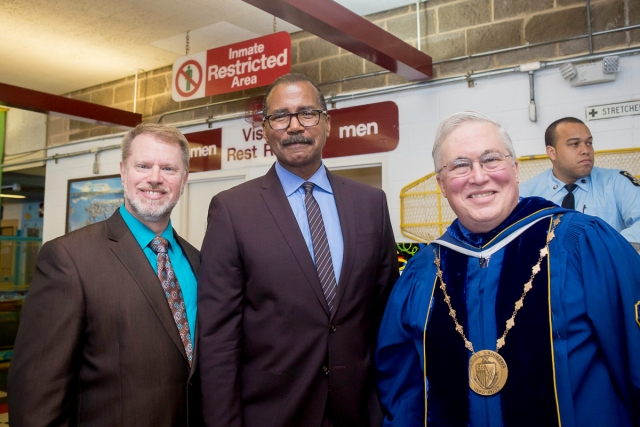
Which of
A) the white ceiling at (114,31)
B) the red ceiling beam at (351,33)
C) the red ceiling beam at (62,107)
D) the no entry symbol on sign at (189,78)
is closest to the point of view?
the red ceiling beam at (351,33)

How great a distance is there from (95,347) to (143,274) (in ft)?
0.87

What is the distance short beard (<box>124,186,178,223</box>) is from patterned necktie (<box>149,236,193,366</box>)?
3.2 inches

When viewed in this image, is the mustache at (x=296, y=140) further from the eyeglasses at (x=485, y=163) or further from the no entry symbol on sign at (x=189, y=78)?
the no entry symbol on sign at (x=189, y=78)

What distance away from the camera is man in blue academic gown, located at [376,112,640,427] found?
1382mm

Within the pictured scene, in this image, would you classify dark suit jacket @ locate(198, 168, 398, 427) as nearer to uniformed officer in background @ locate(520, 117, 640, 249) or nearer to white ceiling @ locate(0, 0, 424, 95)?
uniformed officer in background @ locate(520, 117, 640, 249)

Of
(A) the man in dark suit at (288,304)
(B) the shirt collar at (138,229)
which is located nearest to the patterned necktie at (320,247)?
(A) the man in dark suit at (288,304)

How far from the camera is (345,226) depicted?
1.88 m

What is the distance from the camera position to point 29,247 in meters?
7.45

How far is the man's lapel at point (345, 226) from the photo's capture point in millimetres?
1761

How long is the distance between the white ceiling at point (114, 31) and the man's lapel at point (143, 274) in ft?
11.0

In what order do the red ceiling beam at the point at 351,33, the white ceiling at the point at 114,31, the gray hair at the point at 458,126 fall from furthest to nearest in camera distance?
the white ceiling at the point at 114,31 → the red ceiling beam at the point at 351,33 → the gray hair at the point at 458,126

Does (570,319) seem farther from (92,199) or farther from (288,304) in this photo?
(92,199)

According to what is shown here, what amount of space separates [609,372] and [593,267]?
0.28m

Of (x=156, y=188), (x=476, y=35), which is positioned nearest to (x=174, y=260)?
(x=156, y=188)
